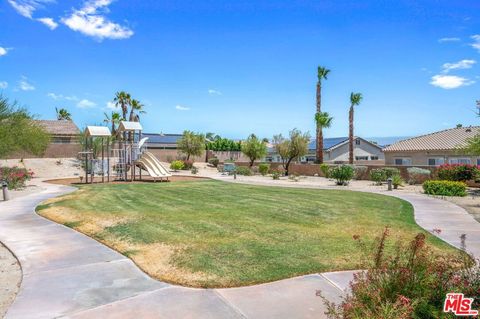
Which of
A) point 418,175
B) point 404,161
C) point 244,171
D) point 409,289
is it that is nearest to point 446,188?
point 418,175

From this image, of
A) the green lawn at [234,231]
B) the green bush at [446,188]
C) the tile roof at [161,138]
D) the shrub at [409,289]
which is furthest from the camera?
the tile roof at [161,138]

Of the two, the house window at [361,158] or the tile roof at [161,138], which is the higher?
the tile roof at [161,138]

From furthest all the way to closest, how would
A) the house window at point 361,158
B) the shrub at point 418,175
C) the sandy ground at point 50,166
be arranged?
1. the house window at point 361,158
2. the sandy ground at point 50,166
3. the shrub at point 418,175

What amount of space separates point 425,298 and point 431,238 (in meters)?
5.40

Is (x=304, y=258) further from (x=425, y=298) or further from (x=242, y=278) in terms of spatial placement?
(x=425, y=298)

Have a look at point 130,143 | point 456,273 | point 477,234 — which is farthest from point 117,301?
point 130,143

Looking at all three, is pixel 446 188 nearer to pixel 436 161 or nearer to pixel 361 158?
pixel 436 161

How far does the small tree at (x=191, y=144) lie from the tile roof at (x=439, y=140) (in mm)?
25720

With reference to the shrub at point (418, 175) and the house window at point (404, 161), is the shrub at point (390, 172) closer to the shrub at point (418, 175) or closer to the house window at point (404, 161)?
the shrub at point (418, 175)

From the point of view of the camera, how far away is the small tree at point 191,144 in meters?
52.5

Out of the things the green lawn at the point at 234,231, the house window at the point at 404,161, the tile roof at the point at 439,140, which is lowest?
the green lawn at the point at 234,231

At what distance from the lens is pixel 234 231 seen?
912cm

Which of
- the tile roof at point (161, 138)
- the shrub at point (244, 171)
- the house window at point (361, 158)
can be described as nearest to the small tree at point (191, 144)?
the shrub at point (244, 171)

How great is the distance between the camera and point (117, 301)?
5035 millimetres
